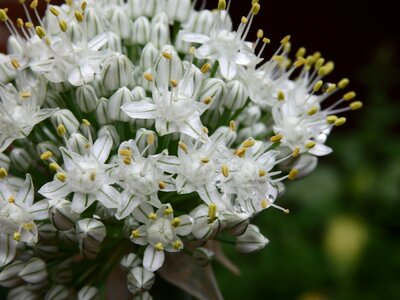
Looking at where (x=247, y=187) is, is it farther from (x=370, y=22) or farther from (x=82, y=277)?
(x=370, y=22)

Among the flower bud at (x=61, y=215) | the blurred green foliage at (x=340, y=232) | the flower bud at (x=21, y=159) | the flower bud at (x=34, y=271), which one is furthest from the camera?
the blurred green foliage at (x=340, y=232)

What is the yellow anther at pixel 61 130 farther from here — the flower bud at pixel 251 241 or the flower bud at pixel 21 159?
the flower bud at pixel 251 241

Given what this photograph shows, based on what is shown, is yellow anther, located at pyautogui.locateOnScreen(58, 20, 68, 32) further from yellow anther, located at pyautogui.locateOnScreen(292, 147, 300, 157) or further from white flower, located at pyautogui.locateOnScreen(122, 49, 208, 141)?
yellow anther, located at pyautogui.locateOnScreen(292, 147, 300, 157)

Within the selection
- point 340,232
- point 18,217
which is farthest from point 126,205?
point 340,232

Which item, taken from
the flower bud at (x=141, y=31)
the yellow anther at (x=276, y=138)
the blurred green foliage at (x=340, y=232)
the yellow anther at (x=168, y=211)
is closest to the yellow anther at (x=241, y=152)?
the yellow anther at (x=276, y=138)

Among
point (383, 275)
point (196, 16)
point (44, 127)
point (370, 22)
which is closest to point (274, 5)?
point (370, 22)

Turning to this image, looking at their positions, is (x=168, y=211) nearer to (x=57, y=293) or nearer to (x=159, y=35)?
(x=57, y=293)

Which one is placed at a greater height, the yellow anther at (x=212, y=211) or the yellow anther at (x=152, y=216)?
the yellow anther at (x=212, y=211)
